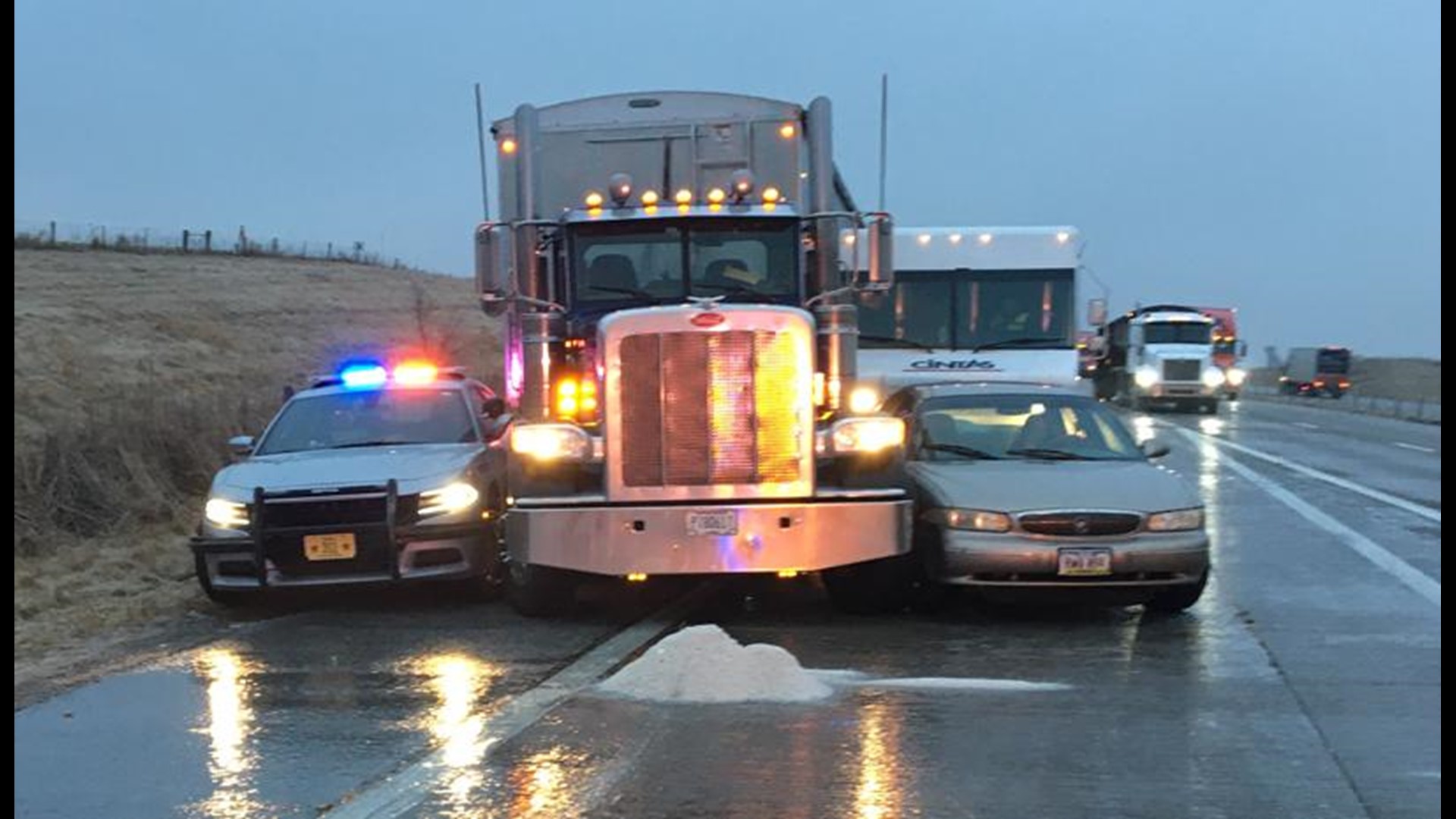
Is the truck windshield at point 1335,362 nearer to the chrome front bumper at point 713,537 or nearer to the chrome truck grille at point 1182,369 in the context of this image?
the chrome truck grille at point 1182,369

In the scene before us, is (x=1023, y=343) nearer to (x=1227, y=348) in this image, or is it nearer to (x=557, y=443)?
(x=557, y=443)

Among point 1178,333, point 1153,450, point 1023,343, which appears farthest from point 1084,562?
point 1178,333

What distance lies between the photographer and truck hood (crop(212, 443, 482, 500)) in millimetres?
11062

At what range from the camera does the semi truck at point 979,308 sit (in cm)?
1822

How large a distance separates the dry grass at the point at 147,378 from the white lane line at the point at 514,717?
3463mm

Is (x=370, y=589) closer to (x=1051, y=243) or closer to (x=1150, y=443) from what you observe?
(x=1150, y=443)

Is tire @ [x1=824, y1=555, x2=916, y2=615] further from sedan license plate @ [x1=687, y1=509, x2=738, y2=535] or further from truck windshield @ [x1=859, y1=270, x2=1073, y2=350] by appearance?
truck windshield @ [x1=859, y1=270, x2=1073, y2=350]

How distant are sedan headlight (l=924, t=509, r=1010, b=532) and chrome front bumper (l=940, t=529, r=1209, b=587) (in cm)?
4

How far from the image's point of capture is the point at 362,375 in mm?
13453

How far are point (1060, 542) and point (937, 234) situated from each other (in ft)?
30.7

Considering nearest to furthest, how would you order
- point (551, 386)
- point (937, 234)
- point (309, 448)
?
point (551, 386) → point (309, 448) → point (937, 234)

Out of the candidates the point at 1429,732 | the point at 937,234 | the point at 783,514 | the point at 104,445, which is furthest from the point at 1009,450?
the point at 104,445

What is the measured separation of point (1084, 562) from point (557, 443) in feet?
11.2

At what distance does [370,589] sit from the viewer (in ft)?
36.4
